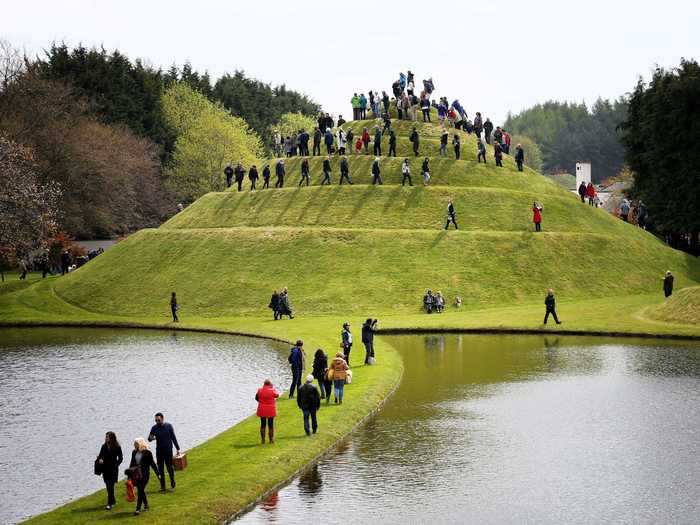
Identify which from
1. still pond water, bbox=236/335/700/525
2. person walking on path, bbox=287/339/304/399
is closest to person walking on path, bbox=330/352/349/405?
person walking on path, bbox=287/339/304/399

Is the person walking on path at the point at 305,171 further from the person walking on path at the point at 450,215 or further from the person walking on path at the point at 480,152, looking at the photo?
the person walking on path at the point at 480,152

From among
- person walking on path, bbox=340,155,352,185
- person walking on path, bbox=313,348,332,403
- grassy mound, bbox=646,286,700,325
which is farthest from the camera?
person walking on path, bbox=340,155,352,185

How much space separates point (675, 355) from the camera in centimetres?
4412

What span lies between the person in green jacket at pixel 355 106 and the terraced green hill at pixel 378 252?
7.18 meters

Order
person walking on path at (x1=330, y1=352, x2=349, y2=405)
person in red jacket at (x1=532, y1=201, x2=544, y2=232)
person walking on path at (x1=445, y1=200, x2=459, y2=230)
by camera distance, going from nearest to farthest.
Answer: person walking on path at (x1=330, y1=352, x2=349, y2=405), person walking on path at (x1=445, y1=200, x2=459, y2=230), person in red jacket at (x1=532, y1=201, x2=544, y2=232)

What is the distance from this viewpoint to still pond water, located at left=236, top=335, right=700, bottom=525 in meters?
22.5

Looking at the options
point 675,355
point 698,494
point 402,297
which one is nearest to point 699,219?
point 402,297

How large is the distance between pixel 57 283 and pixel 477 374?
49404 mm

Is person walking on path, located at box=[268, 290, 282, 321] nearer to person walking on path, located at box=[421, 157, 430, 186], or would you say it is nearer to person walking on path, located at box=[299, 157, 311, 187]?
person walking on path, located at box=[299, 157, 311, 187]

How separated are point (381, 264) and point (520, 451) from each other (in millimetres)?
43316

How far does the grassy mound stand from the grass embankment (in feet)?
1.92

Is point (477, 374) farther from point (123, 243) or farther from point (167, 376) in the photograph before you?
point (123, 243)

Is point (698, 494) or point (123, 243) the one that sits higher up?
point (123, 243)

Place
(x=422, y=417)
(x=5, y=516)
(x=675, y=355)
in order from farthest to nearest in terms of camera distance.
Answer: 1. (x=675, y=355)
2. (x=422, y=417)
3. (x=5, y=516)
